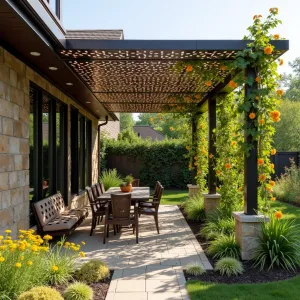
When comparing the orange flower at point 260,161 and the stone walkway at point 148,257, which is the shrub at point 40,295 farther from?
the orange flower at point 260,161

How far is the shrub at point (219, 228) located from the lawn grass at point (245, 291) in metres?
1.52

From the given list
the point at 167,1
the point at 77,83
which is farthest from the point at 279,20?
the point at 77,83

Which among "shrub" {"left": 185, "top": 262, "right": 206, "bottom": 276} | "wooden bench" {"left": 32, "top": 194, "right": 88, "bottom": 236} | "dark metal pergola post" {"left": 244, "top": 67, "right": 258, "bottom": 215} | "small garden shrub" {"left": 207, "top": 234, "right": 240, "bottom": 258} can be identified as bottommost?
"shrub" {"left": 185, "top": 262, "right": 206, "bottom": 276}

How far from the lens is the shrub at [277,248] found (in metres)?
4.21

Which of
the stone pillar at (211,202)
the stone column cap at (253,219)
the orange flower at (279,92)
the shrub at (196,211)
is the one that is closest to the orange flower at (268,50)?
the orange flower at (279,92)

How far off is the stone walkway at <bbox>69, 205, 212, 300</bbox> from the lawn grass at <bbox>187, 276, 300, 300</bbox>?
5.9 inches

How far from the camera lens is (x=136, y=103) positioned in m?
8.96

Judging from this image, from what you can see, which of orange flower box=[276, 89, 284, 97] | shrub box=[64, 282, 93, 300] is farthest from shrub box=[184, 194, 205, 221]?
shrub box=[64, 282, 93, 300]

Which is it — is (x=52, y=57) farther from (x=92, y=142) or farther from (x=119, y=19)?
(x=92, y=142)

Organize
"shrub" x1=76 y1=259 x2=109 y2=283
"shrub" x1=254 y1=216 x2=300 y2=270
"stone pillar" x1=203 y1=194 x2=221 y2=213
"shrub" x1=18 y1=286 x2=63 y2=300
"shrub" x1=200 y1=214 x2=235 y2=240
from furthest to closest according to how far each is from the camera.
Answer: "stone pillar" x1=203 y1=194 x2=221 y2=213 < "shrub" x1=200 y1=214 x2=235 y2=240 < "shrub" x1=254 y1=216 x2=300 y2=270 < "shrub" x1=76 y1=259 x2=109 y2=283 < "shrub" x1=18 y1=286 x2=63 y2=300

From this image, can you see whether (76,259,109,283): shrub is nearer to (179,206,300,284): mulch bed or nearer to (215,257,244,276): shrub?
(179,206,300,284): mulch bed

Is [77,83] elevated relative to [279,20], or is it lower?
lower

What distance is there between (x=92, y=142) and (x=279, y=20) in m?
7.94

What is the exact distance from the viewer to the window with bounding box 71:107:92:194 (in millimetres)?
8625
